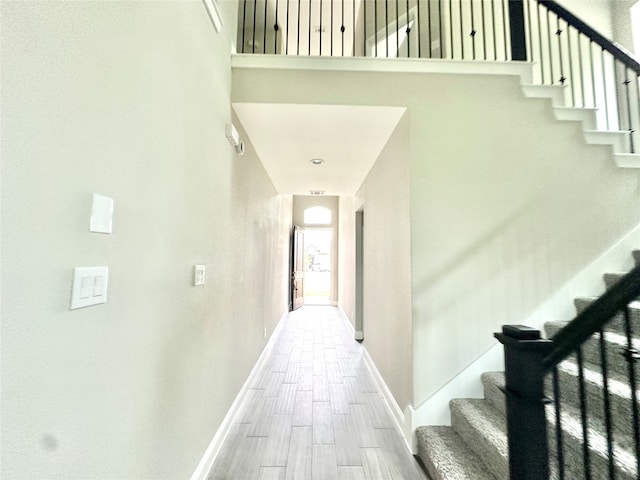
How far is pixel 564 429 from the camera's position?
146 cm

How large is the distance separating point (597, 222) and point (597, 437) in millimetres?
1560

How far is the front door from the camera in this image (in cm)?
714

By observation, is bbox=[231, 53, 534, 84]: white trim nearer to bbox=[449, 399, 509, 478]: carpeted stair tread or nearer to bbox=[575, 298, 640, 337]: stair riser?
bbox=[575, 298, 640, 337]: stair riser

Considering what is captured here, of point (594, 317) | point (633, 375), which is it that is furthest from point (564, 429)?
point (594, 317)

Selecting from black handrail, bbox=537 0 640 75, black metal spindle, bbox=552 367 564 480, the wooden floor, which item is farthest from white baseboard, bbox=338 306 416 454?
black handrail, bbox=537 0 640 75

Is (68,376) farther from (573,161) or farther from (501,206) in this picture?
(573,161)

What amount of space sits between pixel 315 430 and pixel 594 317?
6.67ft

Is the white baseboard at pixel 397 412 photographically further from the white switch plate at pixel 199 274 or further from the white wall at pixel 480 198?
the white switch plate at pixel 199 274

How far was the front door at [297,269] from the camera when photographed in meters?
7.14

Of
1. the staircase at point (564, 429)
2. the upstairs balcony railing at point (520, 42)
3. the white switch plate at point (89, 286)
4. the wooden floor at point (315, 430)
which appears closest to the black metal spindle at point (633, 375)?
the staircase at point (564, 429)

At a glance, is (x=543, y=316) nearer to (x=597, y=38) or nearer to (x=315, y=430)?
(x=315, y=430)

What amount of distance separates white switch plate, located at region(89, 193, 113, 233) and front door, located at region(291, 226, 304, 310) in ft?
20.5

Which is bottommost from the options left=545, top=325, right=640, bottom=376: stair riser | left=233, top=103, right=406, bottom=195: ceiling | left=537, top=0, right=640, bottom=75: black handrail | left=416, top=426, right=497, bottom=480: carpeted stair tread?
left=416, top=426, right=497, bottom=480: carpeted stair tread

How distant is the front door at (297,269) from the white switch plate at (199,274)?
5.40m
